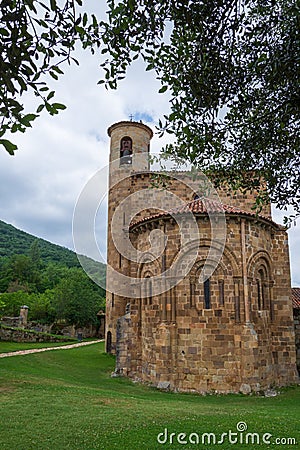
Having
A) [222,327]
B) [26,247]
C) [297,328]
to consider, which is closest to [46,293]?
[26,247]

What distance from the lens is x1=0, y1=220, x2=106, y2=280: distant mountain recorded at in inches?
2965

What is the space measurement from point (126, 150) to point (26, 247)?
61656 millimetres

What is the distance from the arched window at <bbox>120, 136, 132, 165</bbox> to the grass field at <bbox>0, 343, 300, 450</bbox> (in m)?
13.9

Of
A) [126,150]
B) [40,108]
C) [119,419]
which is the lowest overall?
[119,419]

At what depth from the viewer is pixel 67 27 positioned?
15.0 feet

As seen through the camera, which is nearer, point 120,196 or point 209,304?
point 209,304

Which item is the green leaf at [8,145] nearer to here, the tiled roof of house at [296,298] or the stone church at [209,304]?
the stone church at [209,304]

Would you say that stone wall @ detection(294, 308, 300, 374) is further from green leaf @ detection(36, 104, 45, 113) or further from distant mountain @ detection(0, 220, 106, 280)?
distant mountain @ detection(0, 220, 106, 280)

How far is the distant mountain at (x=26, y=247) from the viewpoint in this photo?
7531 cm

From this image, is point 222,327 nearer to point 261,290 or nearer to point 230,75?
point 261,290

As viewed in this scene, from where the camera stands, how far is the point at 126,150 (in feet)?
78.3

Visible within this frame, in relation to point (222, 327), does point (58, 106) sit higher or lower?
higher

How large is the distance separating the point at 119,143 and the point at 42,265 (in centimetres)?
5189

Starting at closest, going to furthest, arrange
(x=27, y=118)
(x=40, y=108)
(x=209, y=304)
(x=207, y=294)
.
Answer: (x=27, y=118), (x=40, y=108), (x=209, y=304), (x=207, y=294)
